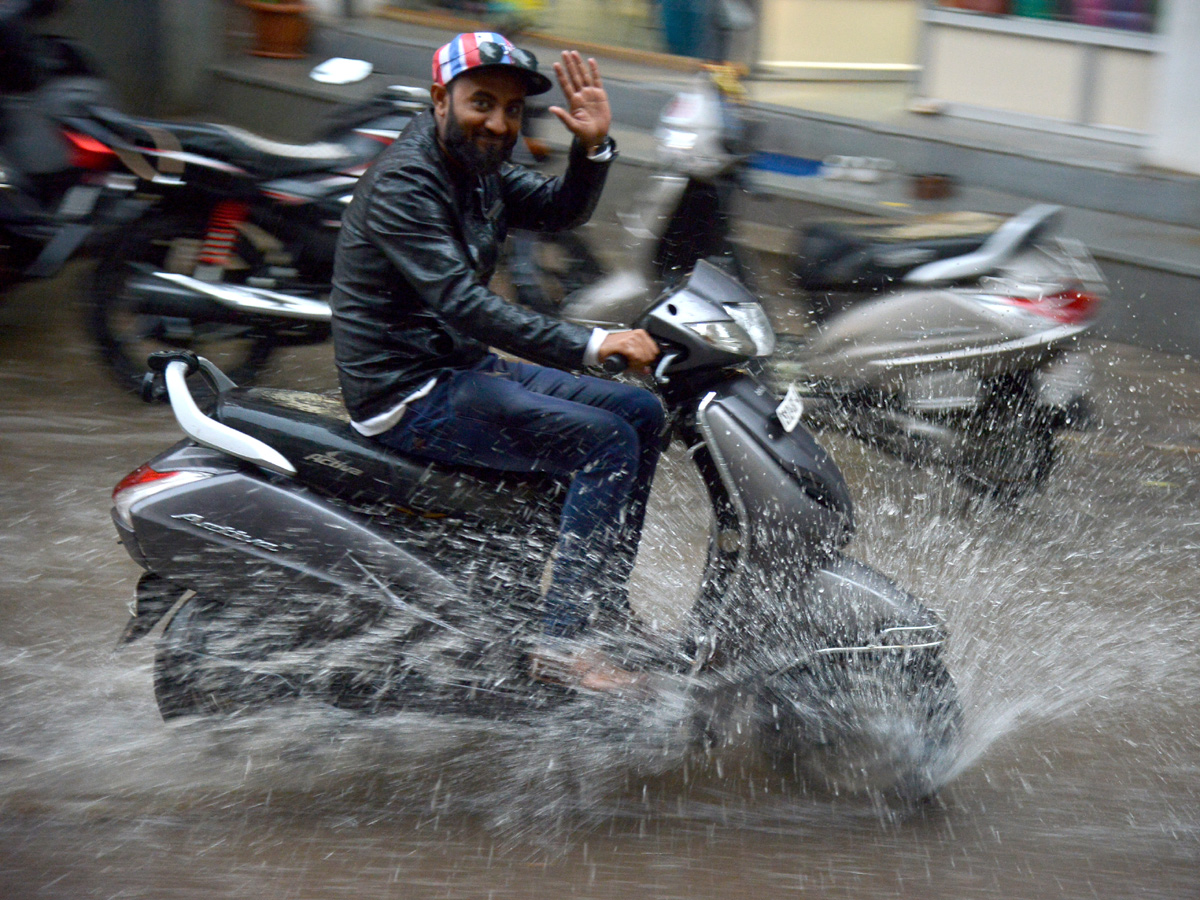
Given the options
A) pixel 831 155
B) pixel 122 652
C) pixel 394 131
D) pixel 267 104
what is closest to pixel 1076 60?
pixel 831 155

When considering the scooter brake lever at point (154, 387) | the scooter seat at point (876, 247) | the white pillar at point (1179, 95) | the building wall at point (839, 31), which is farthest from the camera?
the building wall at point (839, 31)

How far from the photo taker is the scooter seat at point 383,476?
2898 millimetres

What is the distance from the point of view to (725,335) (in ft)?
9.20

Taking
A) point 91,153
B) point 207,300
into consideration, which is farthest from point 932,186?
point 91,153

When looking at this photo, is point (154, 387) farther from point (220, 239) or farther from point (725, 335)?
point (220, 239)

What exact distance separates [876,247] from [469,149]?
2.10 metres

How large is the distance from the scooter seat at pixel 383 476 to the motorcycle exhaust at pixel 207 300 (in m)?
2.35

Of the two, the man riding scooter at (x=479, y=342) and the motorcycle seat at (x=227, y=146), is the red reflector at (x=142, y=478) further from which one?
the motorcycle seat at (x=227, y=146)

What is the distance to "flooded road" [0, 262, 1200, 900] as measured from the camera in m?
2.63

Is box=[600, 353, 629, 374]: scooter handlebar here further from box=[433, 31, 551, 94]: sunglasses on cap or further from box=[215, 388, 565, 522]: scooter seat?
box=[433, 31, 551, 94]: sunglasses on cap

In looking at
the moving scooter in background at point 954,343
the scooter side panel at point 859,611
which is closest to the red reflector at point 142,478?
the scooter side panel at point 859,611

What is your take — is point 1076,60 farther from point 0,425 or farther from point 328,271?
point 0,425

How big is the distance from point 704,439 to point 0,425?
3.46 meters

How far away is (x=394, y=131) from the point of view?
215 inches
